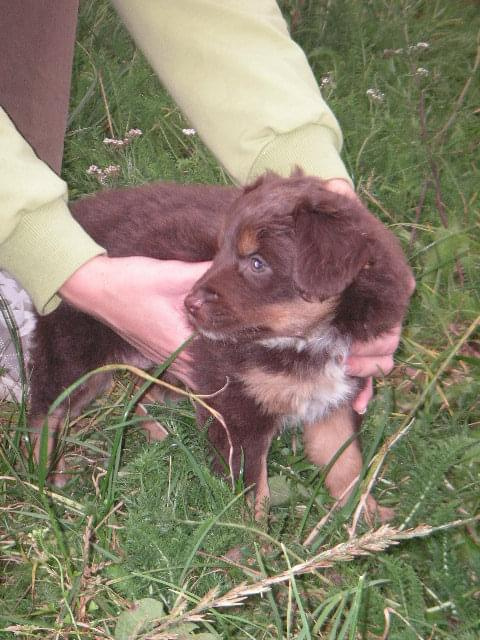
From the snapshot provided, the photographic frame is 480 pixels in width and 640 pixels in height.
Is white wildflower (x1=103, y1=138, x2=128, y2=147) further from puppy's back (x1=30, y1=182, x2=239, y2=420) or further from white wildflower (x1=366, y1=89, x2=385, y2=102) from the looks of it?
white wildflower (x1=366, y1=89, x2=385, y2=102)

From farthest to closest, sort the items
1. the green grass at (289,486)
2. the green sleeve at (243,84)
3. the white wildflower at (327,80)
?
the white wildflower at (327,80) < the green sleeve at (243,84) < the green grass at (289,486)

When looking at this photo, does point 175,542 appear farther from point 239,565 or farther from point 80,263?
point 80,263

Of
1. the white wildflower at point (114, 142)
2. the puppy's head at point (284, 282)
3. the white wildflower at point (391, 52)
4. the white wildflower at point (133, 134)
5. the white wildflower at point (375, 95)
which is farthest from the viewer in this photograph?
the white wildflower at point (391, 52)

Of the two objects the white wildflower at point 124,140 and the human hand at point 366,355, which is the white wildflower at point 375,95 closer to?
the white wildflower at point 124,140

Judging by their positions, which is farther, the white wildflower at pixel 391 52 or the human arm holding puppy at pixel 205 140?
the white wildflower at pixel 391 52

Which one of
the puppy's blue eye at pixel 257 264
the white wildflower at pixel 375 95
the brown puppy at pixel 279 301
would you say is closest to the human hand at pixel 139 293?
the brown puppy at pixel 279 301

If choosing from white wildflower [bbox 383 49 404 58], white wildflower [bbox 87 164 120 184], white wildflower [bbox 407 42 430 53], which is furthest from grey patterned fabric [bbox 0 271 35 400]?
white wildflower [bbox 383 49 404 58]
